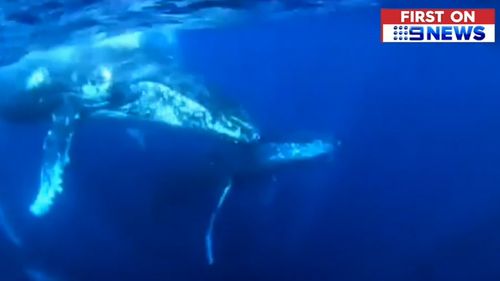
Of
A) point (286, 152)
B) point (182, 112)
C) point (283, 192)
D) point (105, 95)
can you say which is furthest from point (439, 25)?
point (283, 192)

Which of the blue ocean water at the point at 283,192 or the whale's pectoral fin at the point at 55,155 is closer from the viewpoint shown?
the whale's pectoral fin at the point at 55,155

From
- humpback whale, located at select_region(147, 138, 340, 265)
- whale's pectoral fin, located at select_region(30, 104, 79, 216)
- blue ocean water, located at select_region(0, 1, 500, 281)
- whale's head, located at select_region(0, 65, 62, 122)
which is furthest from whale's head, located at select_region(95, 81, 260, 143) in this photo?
whale's head, located at select_region(0, 65, 62, 122)

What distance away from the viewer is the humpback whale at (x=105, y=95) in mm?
13844

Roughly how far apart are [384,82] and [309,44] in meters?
19.6

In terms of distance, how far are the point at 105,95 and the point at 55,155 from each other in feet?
6.32

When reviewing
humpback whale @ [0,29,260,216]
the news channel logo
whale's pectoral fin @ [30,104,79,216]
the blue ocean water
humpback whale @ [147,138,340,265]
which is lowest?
the blue ocean water

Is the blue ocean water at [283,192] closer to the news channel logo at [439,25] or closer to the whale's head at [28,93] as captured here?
the news channel logo at [439,25]

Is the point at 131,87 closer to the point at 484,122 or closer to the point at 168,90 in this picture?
the point at 168,90

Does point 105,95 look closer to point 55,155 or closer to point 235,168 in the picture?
point 55,155

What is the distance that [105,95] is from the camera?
1454 centimetres

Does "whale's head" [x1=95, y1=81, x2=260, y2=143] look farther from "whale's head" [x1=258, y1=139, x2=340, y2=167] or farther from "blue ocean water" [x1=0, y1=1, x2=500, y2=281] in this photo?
"blue ocean water" [x1=0, y1=1, x2=500, y2=281]

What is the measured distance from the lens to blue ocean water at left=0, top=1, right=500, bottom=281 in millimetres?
21031

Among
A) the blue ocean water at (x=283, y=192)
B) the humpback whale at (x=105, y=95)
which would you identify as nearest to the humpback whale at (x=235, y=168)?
the blue ocean water at (x=283, y=192)

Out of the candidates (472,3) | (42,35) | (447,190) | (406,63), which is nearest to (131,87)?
(42,35)
